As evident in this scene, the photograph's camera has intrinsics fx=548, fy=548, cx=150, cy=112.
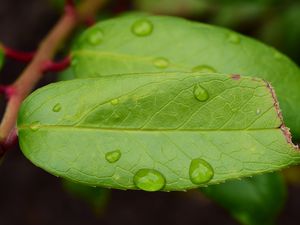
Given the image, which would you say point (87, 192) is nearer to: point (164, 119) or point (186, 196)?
point (164, 119)

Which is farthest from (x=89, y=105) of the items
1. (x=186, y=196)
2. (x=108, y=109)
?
(x=186, y=196)

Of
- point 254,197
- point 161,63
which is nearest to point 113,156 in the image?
point 161,63

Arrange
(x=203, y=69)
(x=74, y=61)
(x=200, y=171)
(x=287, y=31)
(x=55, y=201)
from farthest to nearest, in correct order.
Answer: (x=55, y=201)
(x=287, y=31)
(x=74, y=61)
(x=203, y=69)
(x=200, y=171)

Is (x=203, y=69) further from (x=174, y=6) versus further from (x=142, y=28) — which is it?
(x=174, y=6)

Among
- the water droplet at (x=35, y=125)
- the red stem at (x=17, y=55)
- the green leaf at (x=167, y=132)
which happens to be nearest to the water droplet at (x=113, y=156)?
the green leaf at (x=167, y=132)

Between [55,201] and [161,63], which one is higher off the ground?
[161,63]

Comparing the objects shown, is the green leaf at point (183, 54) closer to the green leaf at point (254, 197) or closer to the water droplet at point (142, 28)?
the water droplet at point (142, 28)

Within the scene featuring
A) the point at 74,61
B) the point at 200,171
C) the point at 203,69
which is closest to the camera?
the point at 200,171
